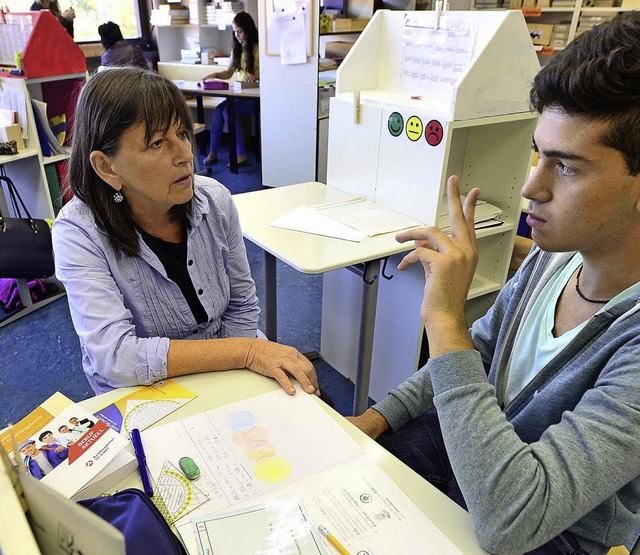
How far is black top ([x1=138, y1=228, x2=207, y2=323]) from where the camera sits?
131cm

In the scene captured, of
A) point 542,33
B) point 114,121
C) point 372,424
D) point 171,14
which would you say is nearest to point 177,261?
point 114,121

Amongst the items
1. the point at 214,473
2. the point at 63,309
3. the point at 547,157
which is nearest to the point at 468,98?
the point at 547,157

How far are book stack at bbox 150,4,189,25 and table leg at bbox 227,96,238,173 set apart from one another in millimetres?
1625

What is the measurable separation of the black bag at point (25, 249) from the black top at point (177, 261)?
1577 millimetres

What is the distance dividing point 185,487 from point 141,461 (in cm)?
9

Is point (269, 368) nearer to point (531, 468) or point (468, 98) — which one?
point (531, 468)

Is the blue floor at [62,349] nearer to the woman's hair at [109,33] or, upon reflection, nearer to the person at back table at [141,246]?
the person at back table at [141,246]

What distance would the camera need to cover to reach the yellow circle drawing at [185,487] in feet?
2.59

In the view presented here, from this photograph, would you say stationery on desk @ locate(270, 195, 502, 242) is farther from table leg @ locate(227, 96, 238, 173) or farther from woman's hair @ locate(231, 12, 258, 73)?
woman's hair @ locate(231, 12, 258, 73)

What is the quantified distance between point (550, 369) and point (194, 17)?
6306 mm

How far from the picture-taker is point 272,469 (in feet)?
2.86

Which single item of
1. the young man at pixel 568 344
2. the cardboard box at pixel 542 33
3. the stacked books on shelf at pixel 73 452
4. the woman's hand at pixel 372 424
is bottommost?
the woman's hand at pixel 372 424

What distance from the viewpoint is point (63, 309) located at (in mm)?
2945

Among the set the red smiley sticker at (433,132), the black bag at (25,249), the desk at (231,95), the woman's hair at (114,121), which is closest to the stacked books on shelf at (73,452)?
the woman's hair at (114,121)
